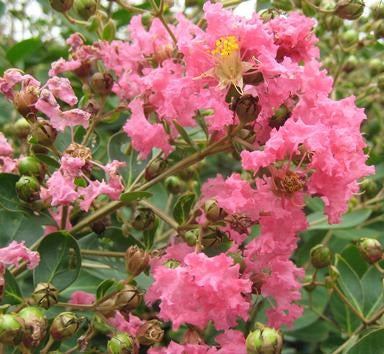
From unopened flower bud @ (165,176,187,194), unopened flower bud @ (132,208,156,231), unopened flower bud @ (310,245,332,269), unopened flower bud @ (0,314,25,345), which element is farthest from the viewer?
unopened flower bud @ (165,176,187,194)

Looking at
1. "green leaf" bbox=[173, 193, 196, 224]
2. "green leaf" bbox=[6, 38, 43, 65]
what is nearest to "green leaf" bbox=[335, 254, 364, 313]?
"green leaf" bbox=[173, 193, 196, 224]

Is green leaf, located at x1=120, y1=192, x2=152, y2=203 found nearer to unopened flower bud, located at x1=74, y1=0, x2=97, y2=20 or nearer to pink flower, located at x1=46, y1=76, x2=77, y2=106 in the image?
pink flower, located at x1=46, y1=76, x2=77, y2=106

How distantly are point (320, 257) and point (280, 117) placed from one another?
480 millimetres

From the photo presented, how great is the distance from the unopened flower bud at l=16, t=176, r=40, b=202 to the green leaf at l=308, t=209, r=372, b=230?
793mm

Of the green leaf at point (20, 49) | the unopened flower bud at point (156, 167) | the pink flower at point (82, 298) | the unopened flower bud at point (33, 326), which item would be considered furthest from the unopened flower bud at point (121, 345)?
the green leaf at point (20, 49)

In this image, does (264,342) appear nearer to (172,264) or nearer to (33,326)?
(172,264)

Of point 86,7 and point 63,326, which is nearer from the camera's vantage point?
point 63,326

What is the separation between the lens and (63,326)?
1275mm

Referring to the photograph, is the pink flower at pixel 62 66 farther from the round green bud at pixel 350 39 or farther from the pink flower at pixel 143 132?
the round green bud at pixel 350 39

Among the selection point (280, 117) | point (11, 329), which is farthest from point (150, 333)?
point (280, 117)

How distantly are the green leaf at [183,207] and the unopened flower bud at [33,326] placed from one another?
384 mm

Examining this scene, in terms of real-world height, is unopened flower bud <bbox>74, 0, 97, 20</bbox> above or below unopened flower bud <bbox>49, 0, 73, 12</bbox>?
below

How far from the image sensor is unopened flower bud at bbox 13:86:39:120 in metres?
1.38

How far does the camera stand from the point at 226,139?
139cm
